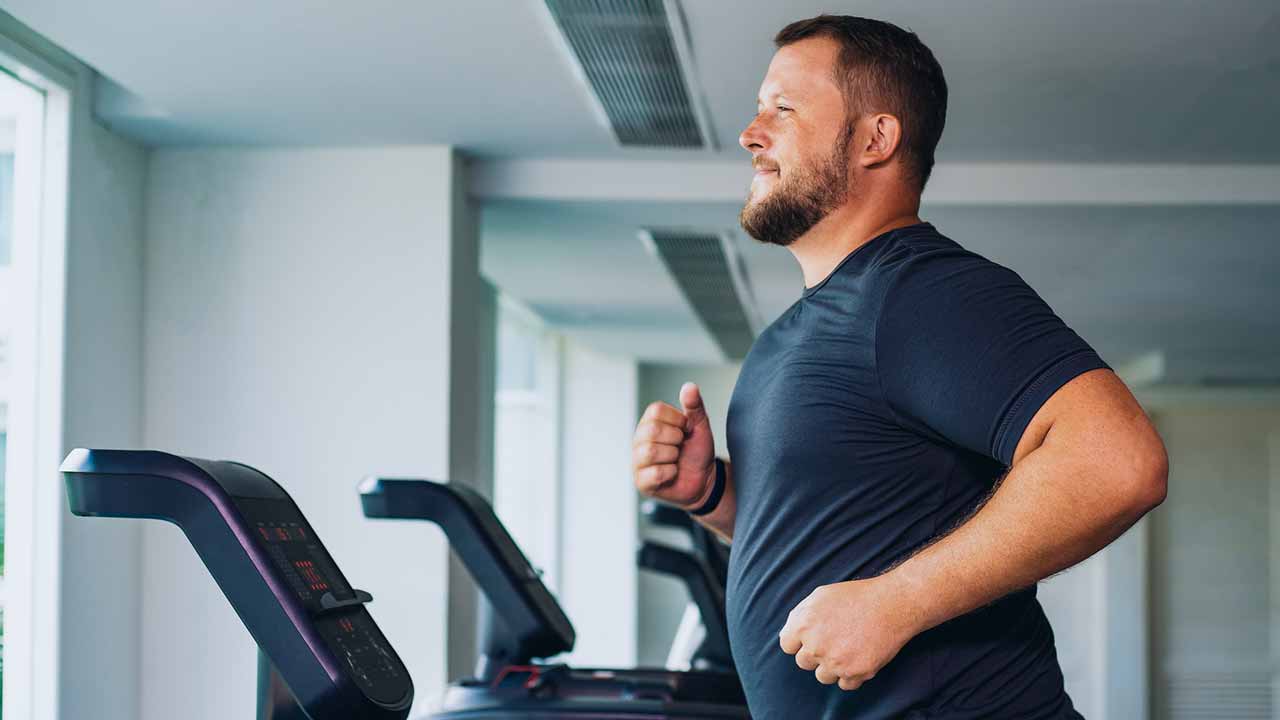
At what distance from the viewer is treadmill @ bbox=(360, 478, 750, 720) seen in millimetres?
2385

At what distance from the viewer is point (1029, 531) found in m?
0.95

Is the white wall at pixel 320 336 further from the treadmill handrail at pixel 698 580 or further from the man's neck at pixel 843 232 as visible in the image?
the man's neck at pixel 843 232

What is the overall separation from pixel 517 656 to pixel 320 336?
1445 mm

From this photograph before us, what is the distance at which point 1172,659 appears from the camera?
32.7 feet

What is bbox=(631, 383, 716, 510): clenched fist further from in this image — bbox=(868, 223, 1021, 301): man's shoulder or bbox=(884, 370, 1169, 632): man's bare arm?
bbox=(884, 370, 1169, 632): man's bare arm

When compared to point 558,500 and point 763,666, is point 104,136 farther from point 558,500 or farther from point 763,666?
point 558,500

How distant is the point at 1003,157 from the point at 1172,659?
25.0 feet

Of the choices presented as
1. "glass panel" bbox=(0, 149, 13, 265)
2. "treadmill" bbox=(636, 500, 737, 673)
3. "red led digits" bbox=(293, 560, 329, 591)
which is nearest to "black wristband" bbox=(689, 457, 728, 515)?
"red led digits" bbox=(293, 560, 329, 591)

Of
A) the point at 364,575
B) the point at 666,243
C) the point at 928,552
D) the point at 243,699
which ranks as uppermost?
the point at 666,243

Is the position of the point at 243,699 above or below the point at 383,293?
below

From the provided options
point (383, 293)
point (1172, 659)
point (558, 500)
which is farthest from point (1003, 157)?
point (1172, 659)

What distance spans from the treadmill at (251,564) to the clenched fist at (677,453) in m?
0.40

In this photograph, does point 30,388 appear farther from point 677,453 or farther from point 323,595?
point 677,453

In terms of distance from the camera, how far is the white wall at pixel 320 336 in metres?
3.62
